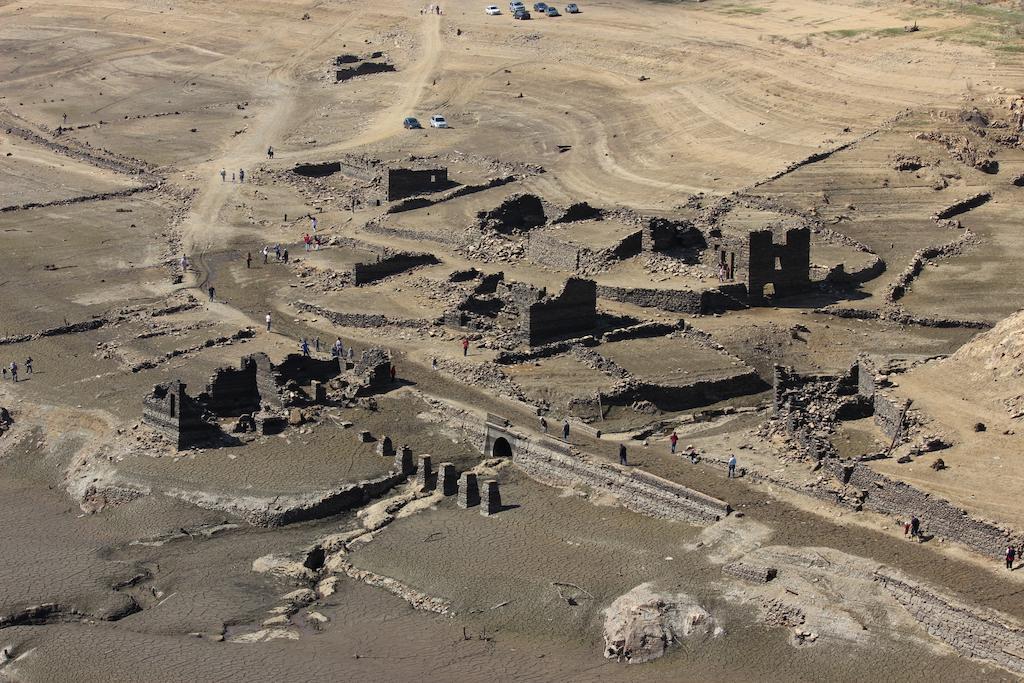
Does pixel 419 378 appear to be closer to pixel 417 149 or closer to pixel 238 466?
pixel 238 466

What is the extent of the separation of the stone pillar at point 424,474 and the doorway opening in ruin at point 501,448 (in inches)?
75.7

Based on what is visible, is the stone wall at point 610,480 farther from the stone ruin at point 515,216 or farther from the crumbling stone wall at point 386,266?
the stone ruin at point 515,216

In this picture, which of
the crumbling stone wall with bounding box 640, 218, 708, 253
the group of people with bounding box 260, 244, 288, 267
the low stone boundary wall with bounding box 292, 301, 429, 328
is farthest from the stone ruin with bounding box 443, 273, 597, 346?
the group of people with bounding box 260, 244, 288, 267

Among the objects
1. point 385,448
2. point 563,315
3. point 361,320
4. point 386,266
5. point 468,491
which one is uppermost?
point 563,315

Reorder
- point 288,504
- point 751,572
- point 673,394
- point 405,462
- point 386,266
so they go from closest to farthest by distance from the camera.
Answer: point 751,572
point 288,504
point 405,462
point 673,394
point 386,266

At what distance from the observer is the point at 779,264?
5438cm

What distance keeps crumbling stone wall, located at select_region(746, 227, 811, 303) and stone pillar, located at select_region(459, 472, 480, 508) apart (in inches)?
585

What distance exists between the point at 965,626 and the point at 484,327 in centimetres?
2124

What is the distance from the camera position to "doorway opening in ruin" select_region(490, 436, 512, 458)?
43656 mm

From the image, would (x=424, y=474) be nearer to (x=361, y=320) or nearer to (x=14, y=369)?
(x=361, y=320)

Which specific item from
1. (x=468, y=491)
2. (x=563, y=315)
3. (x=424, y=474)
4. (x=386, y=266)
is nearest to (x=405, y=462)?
(x=424, y=474)

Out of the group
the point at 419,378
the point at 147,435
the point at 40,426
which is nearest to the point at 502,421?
the point at 419,378

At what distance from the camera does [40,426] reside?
46.7 m

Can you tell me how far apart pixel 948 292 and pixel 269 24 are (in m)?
56.7
